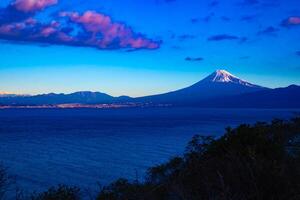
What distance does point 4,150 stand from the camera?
5919cm

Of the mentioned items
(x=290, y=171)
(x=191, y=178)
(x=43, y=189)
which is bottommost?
(x=43, y=189)

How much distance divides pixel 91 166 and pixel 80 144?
72.0 feet

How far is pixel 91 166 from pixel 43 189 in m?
11.8

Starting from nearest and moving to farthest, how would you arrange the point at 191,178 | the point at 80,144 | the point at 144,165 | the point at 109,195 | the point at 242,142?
the point at 191,178 < the point at 109,195 < the point at 242,142 < the point at 144,165 < the point at 80,144

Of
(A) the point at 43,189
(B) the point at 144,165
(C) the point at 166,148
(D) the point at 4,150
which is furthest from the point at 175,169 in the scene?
(D) the point at 4,150

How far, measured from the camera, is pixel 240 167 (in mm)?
10820

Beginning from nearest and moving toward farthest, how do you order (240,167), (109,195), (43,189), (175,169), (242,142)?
(240,167)
(109,195)
(242,142)
(175,169)
(43,189)

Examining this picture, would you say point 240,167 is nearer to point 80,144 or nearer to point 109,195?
point 109,195

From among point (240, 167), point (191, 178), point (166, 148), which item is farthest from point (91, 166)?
point (240, 167)

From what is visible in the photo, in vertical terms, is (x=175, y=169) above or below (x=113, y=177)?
above

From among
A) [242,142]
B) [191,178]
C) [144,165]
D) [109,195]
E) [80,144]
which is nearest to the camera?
[191,178]

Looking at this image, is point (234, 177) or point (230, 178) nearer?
point (234, 177)

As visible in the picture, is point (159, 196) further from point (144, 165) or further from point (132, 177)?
point (144, 165)

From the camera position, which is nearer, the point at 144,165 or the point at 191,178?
the point at 191,178
